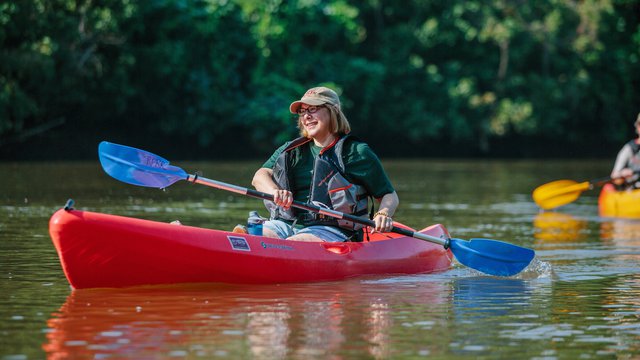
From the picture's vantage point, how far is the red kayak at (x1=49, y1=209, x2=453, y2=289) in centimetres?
753

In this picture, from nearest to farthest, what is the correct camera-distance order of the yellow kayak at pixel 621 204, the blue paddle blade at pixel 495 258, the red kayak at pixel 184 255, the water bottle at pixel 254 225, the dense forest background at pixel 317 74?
the red kayak at pixel 184 255 < the water bottle at pixel 254 225 < the blue paddle blade at pixel 495 258 < the yellow kayak at pixel 621 204 < the dense forest background at pixel 317 74

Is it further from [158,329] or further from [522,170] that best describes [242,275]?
[522,170]

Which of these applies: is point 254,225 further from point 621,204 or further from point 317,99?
point 621,204

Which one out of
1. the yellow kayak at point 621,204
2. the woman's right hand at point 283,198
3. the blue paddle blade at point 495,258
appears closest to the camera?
the woman's right hand at point 283,198

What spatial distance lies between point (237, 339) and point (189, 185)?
1727 cm

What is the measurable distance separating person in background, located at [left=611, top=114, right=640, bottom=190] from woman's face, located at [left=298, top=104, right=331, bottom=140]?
28.8ft

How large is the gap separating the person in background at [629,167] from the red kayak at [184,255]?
8.17 meters

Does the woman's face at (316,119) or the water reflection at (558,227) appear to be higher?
the woman's face at (316,119)

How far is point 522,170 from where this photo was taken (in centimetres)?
3291

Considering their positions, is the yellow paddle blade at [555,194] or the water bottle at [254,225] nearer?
the water bottle at [254,225]

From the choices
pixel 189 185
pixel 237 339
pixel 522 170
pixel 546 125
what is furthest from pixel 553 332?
pixel 546 125

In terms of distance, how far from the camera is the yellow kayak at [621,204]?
53.1 ft

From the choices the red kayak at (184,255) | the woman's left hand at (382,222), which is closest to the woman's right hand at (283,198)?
the red kayak at (184,255)

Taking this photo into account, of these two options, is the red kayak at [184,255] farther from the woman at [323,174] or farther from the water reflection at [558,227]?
the water reflection at [558,227]
